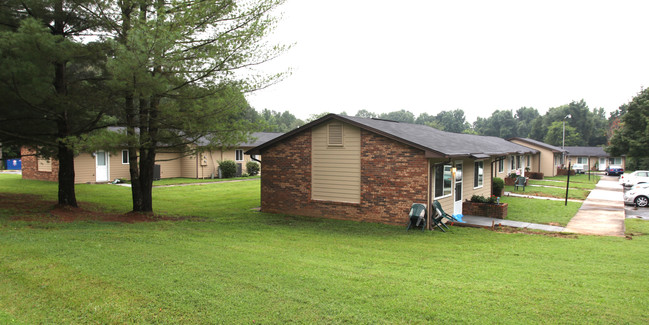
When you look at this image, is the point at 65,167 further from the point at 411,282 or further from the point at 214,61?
the point at 411,282

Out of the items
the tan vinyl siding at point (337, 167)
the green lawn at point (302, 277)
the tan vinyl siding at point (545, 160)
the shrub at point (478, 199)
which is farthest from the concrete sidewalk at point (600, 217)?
the tan vinyl siding at point (545, 160)

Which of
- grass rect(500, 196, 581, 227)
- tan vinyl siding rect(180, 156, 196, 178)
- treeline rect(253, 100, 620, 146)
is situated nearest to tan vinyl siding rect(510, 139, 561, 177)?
treeline rect(253, 100, 620, 146)

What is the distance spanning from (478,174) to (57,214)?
52.9ft

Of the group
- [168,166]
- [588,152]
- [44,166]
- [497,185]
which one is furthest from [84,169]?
[588,152]

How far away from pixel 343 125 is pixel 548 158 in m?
34.5

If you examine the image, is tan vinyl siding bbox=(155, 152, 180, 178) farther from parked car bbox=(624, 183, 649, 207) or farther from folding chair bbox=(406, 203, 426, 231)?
parked car bbox=(624, 183, 649, 207)

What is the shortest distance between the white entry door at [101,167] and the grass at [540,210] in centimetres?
2370

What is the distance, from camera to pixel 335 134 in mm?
13562

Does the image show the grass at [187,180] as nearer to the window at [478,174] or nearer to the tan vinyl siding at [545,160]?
the window at [478,174]

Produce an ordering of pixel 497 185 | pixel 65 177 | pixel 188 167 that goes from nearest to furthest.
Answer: pixel 65 177, pixel 497 185, pixel 188 167

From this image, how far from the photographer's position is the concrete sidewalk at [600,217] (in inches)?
498

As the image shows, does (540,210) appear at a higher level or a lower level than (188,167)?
lower

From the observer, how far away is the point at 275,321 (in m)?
4.45

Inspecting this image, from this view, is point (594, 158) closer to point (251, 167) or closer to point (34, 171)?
point (251, 167)
